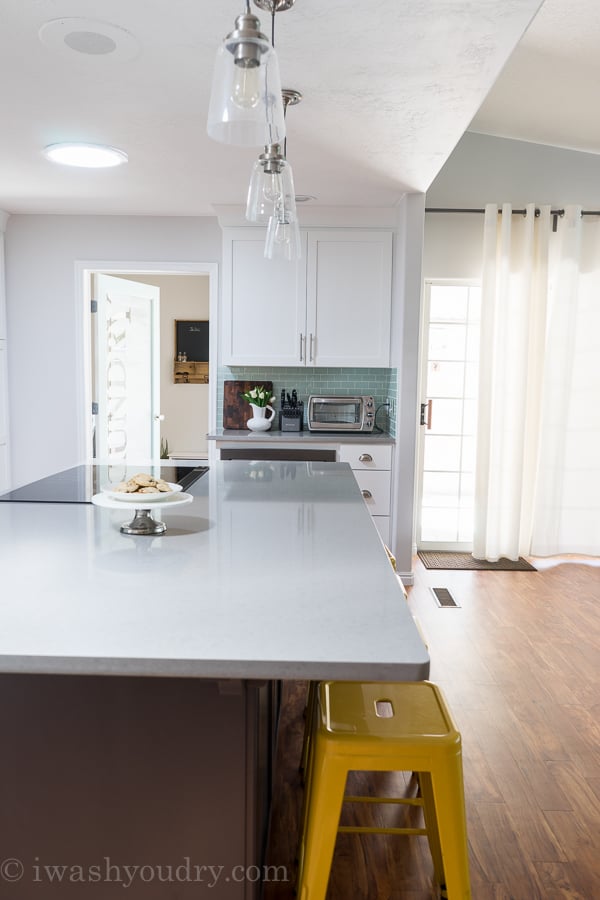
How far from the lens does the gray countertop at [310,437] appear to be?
458 cm

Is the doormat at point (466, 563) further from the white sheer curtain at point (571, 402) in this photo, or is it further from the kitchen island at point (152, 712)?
the kitchen island at point (152, 712)

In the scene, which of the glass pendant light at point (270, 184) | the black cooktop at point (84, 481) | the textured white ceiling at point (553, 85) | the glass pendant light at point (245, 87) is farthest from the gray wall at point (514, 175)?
the glass pendant light at point (245, 87)

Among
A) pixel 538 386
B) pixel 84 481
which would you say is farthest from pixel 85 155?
pixel 538 386

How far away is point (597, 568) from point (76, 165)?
13.9 feet

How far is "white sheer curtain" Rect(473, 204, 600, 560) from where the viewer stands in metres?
4.92

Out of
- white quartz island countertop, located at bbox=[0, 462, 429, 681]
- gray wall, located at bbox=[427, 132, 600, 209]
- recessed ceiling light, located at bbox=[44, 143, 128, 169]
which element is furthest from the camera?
gray wall, located at bbox=[427, 132, 600, 209]

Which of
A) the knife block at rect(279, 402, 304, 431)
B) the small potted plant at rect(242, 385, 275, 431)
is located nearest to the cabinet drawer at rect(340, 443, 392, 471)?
the knife block at rect(279, 402, 304, 431)

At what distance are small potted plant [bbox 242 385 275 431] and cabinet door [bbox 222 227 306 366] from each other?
0.28 m

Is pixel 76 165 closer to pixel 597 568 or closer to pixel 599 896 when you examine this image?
pixel 599 896

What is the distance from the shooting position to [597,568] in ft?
16.5

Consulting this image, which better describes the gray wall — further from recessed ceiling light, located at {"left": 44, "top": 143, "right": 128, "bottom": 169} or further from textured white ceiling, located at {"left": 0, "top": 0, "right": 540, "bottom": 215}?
recessed ceiling light, located at {"left": 44, "top": 143, "right": 128, "bottom": 169}

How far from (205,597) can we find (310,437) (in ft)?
11.0

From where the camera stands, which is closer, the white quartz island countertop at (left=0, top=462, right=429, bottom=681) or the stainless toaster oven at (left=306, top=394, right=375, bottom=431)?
the white quartz island countertop at (left=0, top=462, right=429, bottom=681)

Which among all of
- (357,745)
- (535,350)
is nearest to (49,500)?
(357,745)
